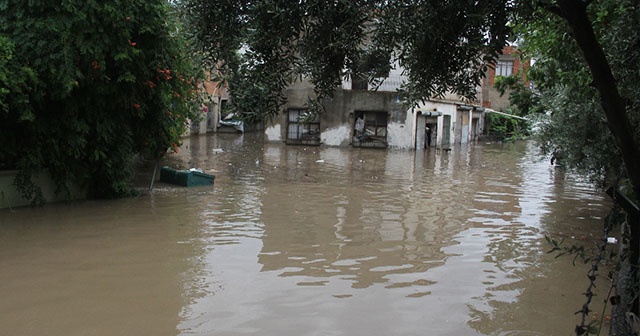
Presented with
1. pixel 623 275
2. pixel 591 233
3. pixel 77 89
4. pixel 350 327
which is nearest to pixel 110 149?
pixel 77 89

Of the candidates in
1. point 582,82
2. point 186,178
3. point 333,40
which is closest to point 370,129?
point 186,178

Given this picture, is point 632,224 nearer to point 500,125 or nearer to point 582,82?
point 582,82

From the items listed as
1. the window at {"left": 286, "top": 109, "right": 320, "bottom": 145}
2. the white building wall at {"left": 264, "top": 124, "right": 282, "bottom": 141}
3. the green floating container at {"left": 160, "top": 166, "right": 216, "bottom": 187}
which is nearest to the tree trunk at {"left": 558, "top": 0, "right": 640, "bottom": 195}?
the green floating container at {"left": 160, "top": 166, "right": 216, "bottom": 187}

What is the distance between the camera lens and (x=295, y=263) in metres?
7.89

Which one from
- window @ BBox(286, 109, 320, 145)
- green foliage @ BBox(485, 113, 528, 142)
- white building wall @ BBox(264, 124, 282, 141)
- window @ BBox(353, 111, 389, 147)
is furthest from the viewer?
green foliage @ BBox(485, 113, 528, 142)

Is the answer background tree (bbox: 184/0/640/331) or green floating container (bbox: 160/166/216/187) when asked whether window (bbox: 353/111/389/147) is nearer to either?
green floating container (bbox: 160/166/216/187)

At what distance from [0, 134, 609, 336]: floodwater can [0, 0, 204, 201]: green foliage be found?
89 centimetres

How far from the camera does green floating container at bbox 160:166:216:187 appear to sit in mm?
14312

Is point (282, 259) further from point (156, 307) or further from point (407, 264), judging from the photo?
point (156, 307)

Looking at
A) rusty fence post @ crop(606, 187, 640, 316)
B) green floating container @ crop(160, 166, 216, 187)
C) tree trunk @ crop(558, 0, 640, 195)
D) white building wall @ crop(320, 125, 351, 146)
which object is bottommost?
green floating container @ crop(160, 166, 216, 187)

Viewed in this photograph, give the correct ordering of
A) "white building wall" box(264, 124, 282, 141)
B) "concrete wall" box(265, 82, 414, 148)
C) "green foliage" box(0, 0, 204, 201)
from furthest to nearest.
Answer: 1. "white building wall" box(264, 124, 282, 141)
2. "concrete wall" box(265, 82, 414, 148)
3. "green foliage" box(0, 0, 204, 201)

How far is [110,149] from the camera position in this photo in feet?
38.8

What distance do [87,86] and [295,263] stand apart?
5.70 m

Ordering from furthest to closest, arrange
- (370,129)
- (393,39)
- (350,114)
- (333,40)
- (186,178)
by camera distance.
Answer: (370,129), (350,114), (186,178), (393,39), (333,40)
